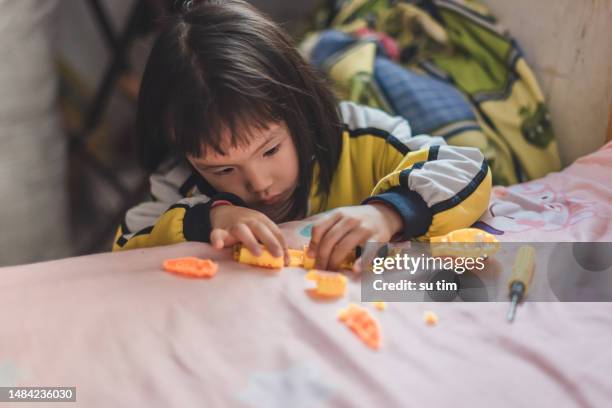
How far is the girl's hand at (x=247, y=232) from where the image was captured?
699 millimetres

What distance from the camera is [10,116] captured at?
1.13 m

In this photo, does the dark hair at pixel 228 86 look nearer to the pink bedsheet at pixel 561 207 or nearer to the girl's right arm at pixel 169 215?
the girl's right arm at pixel 169 215

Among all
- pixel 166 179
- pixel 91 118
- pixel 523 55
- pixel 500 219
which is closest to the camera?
pixel 500 219

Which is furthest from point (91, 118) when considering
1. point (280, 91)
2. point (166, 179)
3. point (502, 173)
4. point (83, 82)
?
point (502, 173)

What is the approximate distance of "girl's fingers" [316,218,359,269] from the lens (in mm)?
697

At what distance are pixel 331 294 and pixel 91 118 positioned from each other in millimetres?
1045

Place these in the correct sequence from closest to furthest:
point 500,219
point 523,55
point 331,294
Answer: point 331,294, point 500,219, point 523,55

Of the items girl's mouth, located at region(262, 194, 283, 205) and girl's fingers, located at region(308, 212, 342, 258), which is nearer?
girl's fingers, located at region(308, 212, 342, 258)

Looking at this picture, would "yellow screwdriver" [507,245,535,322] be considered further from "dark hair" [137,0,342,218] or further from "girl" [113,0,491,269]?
"dark hair" [137,0,342,218]

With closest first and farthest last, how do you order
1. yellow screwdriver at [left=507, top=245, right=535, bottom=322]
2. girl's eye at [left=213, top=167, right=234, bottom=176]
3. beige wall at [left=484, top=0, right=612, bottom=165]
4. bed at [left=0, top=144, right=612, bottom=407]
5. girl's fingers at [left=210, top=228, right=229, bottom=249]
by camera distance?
bed at [left=0, top=144, right=612, bottom=407]
yellow screwdriver at [left=507, top=245, right=535, bottom=322]
girl's fingers at [left=210, top=228, right=229, bottom=249]
girl's eye at [left=213, top=167, right=234, bottom=176]
beige wall at [left=484, top=0, right=612, bottom=165]

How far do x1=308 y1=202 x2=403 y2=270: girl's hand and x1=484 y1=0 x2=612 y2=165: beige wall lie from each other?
0.46 m

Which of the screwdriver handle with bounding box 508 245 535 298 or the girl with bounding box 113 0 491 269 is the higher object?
the girl with bounding box 113 0 491 269

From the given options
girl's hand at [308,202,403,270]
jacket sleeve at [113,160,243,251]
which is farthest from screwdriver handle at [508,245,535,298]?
jacket sleeve at [113,160,243,251]

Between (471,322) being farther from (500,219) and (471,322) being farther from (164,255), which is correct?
(164,255)
